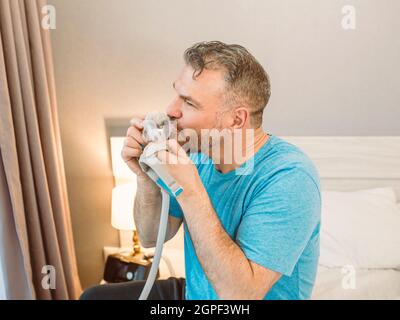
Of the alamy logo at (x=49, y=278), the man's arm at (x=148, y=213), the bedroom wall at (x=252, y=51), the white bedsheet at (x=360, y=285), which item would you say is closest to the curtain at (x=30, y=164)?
the alamy logo at (x=49, y=278)

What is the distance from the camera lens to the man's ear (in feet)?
3.08

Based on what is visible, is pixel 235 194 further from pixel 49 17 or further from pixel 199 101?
pixel 49 17

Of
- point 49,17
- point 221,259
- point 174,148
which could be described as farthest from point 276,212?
point 49,17

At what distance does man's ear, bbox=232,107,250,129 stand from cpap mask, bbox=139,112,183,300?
0.14 meters

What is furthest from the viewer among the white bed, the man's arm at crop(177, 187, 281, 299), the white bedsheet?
the white bed

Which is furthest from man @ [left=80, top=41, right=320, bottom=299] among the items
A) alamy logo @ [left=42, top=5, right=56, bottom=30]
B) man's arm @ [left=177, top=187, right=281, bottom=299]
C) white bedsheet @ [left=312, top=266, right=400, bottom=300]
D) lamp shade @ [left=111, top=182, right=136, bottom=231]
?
alamy logo @ [left=42, top=5, right=56, bottom=30]

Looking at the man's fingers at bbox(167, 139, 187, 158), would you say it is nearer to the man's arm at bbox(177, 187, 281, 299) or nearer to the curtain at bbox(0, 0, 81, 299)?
the man's arm at bbox(177, 187, 281, 299)

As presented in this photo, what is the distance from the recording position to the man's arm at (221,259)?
79 centimetres

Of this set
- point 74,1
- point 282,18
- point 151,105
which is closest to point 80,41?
point 74,1

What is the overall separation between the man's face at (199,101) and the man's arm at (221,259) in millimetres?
195

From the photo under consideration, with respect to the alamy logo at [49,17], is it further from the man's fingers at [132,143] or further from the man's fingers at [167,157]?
the man's fingers at [167,157]

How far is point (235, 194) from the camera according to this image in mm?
962

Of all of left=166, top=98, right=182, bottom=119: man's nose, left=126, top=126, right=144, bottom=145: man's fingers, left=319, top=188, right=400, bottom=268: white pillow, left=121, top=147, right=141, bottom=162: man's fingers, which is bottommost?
left=319, top=188, right=400, bottom=268: white pillow

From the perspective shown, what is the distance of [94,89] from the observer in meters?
1.68
